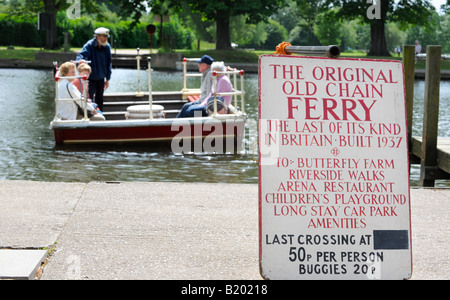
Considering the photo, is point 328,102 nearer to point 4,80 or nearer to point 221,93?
point 221,93

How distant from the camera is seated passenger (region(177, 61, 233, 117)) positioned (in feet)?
40.0

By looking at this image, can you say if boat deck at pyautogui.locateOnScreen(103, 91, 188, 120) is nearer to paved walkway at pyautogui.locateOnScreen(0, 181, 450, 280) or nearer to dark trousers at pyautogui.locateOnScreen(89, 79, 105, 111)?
dark trousers at pyautogui.locateOnScreen(89, 79, 105, 111)

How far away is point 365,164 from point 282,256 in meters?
0.74

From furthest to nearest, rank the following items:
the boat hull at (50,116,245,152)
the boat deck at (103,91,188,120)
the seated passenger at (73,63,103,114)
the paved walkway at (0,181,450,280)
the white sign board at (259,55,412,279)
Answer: the boat deck at (103,91,188,120), the boat hull at (50,116,245,152), the seated passenger at (73,63,103,114), the paved walkway at (0,181,450,280), the white sign board at (259,55,412,279)

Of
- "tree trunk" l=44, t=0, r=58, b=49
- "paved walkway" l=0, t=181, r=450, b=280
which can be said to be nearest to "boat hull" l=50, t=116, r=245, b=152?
"paved walkway" l=0, t=181, r=450, b=280

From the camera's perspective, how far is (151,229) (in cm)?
574

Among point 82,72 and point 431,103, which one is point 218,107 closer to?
point 82,72

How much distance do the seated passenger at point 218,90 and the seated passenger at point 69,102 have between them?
161cm

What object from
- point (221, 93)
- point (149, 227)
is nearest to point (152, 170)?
point (221, 93)

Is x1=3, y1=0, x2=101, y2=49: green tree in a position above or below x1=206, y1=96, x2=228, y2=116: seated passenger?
above

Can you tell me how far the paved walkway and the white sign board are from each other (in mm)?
568

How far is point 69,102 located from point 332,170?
29.1ft

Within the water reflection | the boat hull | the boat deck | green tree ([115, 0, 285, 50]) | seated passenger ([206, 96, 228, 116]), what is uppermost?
green tree ([115, 0, 285, 50])

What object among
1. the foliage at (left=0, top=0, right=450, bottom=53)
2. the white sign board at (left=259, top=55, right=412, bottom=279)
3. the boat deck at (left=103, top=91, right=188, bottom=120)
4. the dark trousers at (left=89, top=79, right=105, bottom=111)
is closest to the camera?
the white sign board at (left=259, top=55, right=412, bottom=279)
